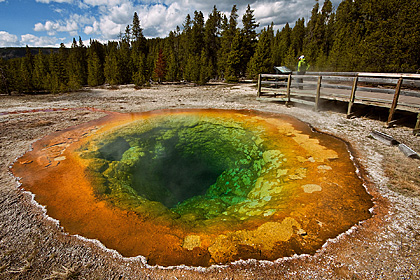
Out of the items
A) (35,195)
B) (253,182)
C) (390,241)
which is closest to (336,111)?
(253,182)

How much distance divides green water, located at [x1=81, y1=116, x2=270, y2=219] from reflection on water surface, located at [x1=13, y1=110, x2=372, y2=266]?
0.12ft

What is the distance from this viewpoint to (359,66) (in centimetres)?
1816

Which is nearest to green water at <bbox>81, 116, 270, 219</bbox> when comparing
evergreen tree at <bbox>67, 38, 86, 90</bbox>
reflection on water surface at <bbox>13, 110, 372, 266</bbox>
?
reflection on water surface at <bbox>13, 110, 372, 266</bbox>

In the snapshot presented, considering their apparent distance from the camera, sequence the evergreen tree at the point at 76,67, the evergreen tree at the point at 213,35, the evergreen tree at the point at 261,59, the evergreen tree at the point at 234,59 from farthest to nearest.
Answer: the evergreen tree at the point at 213,35 < the evergreen tree at the point at 234,59 < the evergreen tree at the point at 76,67 < the evergreen tree at the point at 261,59

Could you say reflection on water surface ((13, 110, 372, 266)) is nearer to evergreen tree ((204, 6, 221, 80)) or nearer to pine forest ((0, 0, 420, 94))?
pine forest ((0, 0, 420, 94))

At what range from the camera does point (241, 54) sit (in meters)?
28.9

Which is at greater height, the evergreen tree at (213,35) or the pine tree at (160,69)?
the evergreen tree at (213,35)

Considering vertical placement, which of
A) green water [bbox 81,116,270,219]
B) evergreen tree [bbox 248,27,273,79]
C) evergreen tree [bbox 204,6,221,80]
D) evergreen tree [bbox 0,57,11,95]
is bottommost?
green water [bbox 81,116,270,219]

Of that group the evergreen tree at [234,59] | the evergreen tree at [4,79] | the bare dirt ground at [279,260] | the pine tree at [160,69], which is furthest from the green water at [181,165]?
the pine tree at [160,69]

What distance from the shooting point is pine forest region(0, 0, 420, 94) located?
1591 centimetres

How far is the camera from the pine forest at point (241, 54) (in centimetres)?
1591

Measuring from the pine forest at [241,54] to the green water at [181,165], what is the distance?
1491 centimetres

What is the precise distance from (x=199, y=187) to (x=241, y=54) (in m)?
26.2

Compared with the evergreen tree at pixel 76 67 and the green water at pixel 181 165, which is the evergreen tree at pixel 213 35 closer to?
the evergreen tree at pixel 76 67
